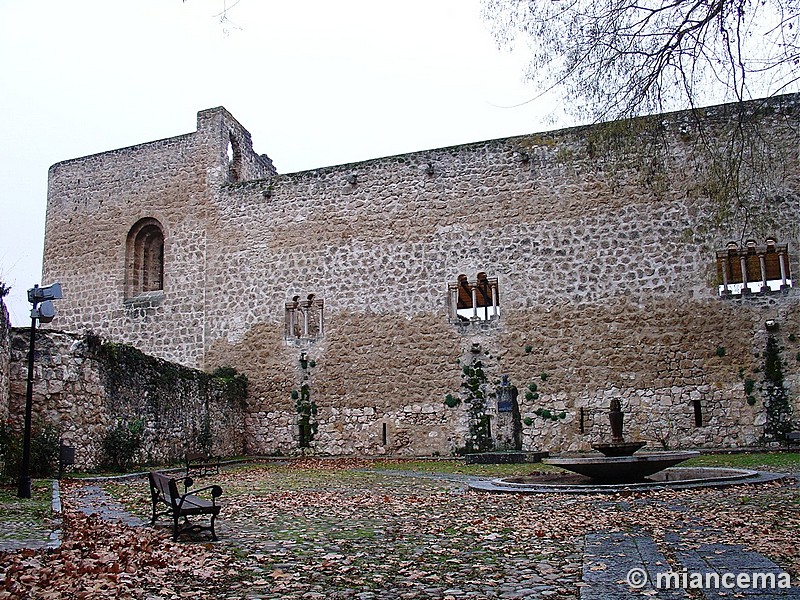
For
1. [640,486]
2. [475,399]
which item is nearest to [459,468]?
[475,399]

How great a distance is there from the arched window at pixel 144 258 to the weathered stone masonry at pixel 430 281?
0.33 feet

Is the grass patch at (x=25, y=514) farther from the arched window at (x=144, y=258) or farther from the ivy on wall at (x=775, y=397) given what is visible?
the ivy on wall at (x=775, y=397)

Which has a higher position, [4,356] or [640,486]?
[4,356]

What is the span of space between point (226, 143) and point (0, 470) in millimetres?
13193

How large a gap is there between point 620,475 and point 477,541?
4.61 metres

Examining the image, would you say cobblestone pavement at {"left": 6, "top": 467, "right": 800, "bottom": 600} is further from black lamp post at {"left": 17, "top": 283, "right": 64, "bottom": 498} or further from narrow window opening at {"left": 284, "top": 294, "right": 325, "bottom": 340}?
narrow window opening at {"left": 284, "top": 294, "right": 325, "bottom": 340}

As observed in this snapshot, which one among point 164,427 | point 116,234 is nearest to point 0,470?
point 164,427

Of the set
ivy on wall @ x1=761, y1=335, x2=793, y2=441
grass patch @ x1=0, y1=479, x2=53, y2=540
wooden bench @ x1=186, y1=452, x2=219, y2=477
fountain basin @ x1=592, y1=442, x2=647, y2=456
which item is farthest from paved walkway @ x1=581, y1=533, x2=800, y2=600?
ivy on wall @ x1=761, y1=335, x2=793, y2=441

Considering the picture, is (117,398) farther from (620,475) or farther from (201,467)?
(620,475)

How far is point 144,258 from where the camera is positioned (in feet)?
76.0

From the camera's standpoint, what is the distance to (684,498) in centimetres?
844

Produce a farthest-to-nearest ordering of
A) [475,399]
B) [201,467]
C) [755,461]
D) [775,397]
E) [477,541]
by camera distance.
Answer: [475,399] → [775,397] → [201,467] → [755,461] → [477,541]

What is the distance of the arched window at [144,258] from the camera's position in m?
22.6

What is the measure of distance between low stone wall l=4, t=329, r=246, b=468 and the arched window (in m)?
4.94
